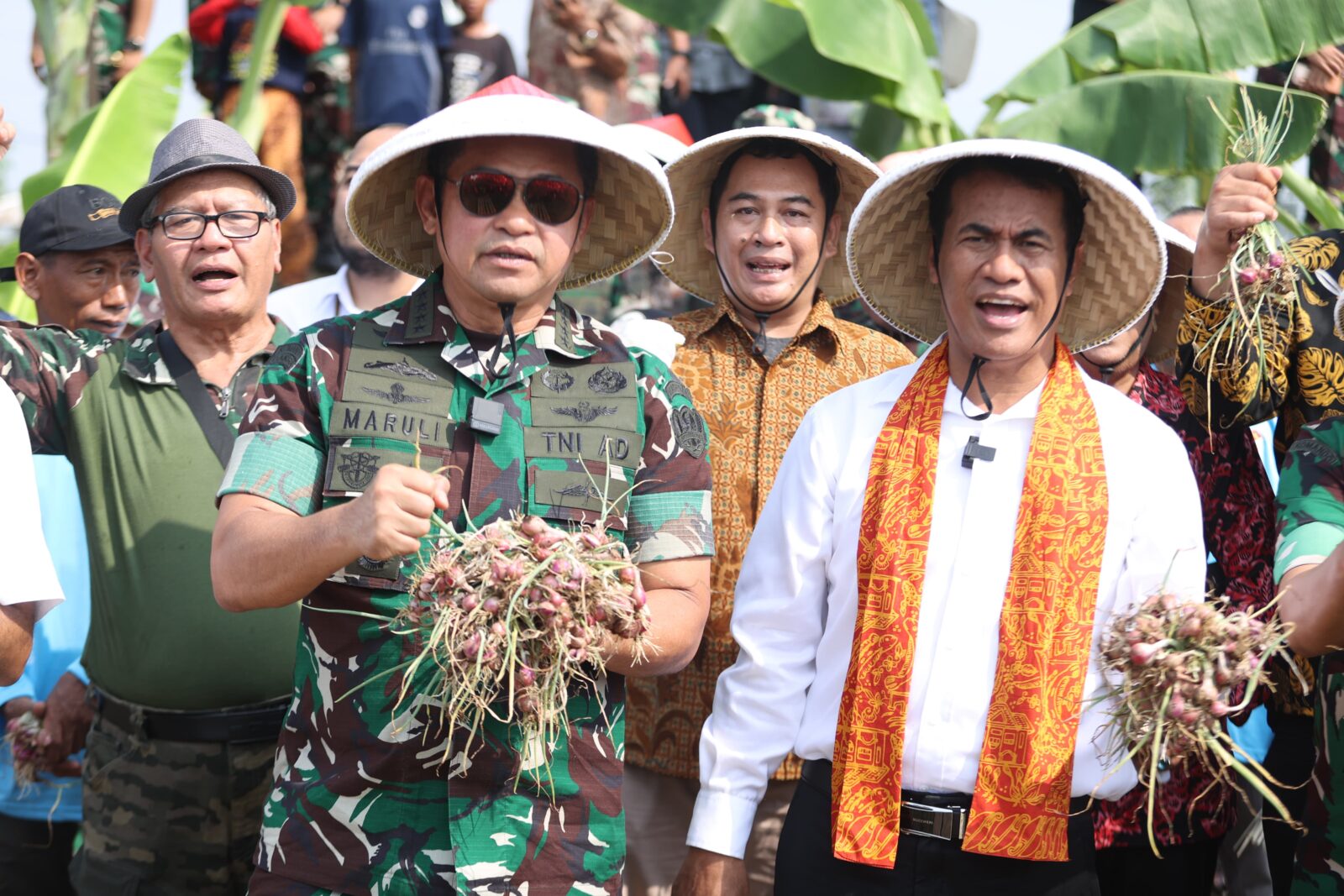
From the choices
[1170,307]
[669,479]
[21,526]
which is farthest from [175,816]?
[1170,307]

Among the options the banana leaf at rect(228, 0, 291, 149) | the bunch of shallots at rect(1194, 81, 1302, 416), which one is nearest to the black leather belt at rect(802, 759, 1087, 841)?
the bunch of shallots at rect(1194, 81, 1302, 416)

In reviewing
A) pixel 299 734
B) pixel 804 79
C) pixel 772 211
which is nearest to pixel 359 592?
pixel 299 734

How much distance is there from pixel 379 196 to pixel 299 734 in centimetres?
125

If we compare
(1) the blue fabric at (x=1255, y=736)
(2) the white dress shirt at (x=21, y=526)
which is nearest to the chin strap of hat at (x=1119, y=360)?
(1) the blue fabric at (x=1255, y=736)

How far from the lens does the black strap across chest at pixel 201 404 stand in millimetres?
4020

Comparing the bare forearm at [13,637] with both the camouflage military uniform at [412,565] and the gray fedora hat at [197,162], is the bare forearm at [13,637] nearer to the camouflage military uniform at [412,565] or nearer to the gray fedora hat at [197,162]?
the camouflage military uniform at [412,565]

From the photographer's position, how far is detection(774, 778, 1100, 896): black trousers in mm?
3012

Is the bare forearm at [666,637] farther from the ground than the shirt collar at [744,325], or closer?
closer

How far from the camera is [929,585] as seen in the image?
313 centimetres

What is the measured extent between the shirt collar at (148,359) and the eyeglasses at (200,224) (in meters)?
0.28

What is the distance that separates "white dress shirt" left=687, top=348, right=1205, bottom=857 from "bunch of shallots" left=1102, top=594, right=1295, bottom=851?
0.87 feet

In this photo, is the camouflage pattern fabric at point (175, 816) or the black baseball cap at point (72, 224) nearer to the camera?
the camouflage pattern fabric at point (175, 816)

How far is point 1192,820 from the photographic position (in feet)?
13.1

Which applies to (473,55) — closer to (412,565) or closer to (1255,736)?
(1255,736)
